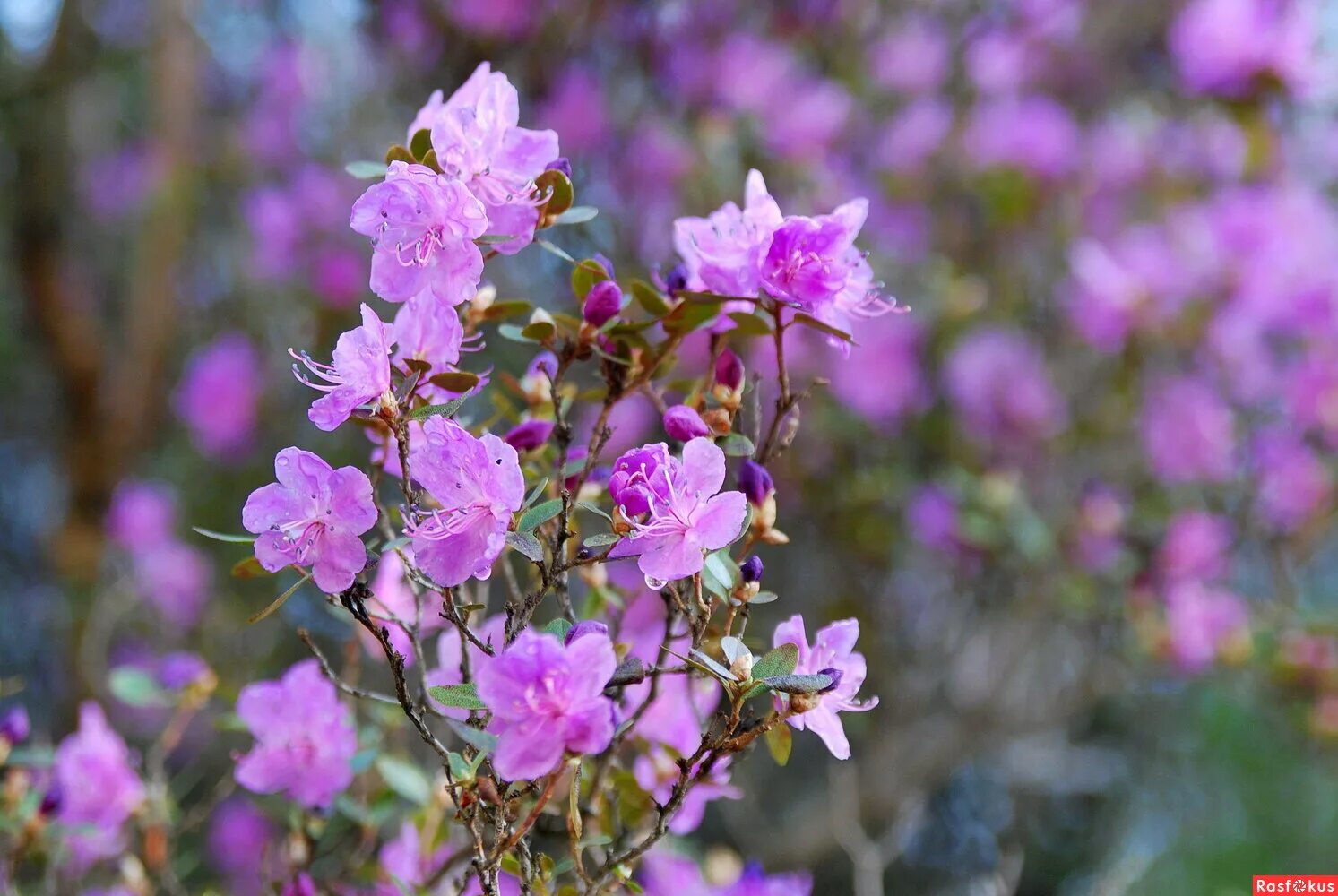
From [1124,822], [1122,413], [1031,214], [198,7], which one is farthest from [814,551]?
[198,7]

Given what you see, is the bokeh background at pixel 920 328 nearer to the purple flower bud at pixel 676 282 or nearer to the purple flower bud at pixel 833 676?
the purple flower bud at pixel 676 282

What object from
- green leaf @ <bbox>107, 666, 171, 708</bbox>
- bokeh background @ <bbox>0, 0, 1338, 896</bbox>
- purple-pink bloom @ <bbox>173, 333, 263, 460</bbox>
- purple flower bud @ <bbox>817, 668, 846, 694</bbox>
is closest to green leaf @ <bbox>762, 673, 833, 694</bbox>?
purple flower bud @ <bbox>817, 668, 846, 694</bbox>

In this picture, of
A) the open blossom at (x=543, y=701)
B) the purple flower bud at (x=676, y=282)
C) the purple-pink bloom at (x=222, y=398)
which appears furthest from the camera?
the purple-pink bloom at (x=222, y=398)

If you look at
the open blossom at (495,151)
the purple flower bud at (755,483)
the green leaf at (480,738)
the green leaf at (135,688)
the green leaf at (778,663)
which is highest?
the open blossom at (495,151)

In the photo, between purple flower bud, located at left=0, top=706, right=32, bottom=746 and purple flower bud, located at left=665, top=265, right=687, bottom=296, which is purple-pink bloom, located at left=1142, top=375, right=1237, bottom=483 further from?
purple flower bud, located at left=0, top=706, right=32, bottom=746

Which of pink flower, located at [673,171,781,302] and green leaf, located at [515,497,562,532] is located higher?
pink flower, located at [673,171,781,302]

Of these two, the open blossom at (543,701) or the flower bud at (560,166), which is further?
the flower bud at (560,166)

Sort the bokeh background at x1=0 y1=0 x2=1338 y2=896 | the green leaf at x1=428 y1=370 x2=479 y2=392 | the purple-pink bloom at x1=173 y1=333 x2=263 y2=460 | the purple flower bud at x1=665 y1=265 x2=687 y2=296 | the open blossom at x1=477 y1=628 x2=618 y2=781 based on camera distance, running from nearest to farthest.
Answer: the open blossom at x1=477 y1=628 x2=618 y2=781, the green leaf at x1=428 y1=370 x2=479 y2=392, the purple flower bud at x1=665 y1=265 x2=687 y2=296, the bokeh background at x1=0 y1=0 x2=1338 y2=896, the purple-pink bloom at x1=173 y1=333 x2=263 y2=460

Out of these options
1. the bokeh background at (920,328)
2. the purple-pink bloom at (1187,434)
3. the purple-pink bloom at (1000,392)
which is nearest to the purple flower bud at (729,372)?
the bokeh background at (920,328)
